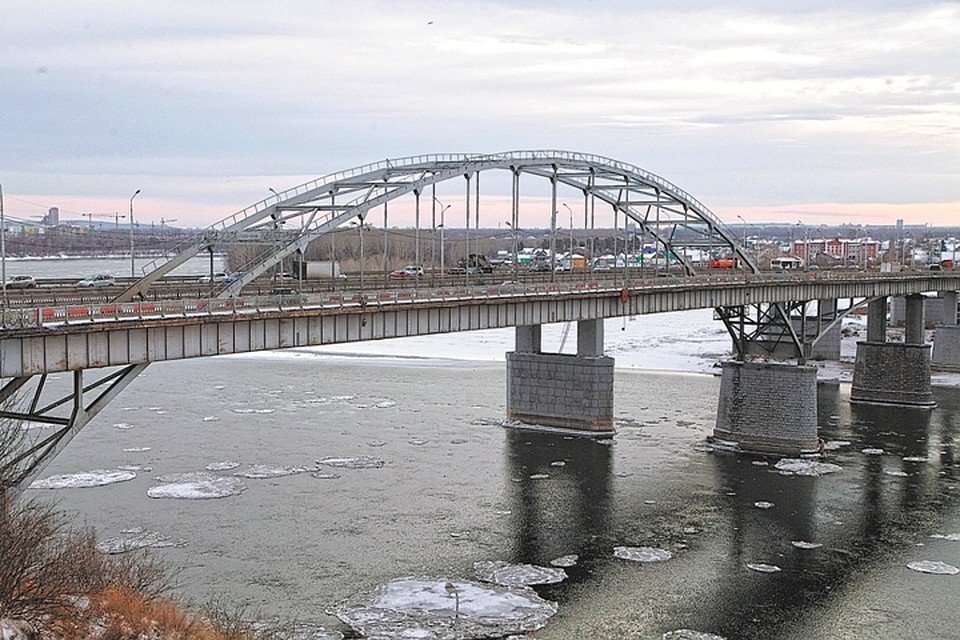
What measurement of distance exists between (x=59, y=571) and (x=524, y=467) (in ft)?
89.9

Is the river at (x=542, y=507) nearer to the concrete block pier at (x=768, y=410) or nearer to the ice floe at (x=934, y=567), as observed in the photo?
the ice floe at (x=934, y=567)

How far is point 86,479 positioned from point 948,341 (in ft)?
218

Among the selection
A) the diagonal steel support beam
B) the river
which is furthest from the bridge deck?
the river

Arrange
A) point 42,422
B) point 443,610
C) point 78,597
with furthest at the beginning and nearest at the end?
point 443,610, point 42,422, point 78,597

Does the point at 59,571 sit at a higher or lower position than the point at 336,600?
higher

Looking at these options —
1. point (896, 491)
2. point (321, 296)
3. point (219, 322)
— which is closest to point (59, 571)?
point (219, 322)

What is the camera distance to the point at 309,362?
3337 inches

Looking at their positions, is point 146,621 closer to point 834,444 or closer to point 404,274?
point 404,274

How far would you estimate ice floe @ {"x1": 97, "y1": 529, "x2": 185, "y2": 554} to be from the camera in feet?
107

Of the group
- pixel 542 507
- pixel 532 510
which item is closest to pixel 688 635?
pixel 532 510

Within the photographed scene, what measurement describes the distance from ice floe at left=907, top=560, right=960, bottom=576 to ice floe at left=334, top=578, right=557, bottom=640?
12.2m

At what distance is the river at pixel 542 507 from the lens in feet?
100

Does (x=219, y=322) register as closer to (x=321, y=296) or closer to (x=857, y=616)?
(x=321, y=296)

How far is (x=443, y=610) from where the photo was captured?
28.7 meters
